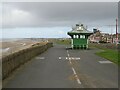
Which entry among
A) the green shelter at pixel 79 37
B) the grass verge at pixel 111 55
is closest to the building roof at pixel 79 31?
the green shelter at pixel 79 37

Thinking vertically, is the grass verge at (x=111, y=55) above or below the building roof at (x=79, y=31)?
below

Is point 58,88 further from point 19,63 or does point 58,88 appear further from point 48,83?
point 19,63

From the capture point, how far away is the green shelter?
188 feet

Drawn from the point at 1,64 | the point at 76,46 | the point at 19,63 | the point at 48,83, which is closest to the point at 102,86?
the point at 48,83

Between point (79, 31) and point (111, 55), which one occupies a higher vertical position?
point (79, 31)

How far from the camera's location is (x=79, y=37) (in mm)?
58562

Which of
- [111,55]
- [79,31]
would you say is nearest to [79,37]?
[79,31]

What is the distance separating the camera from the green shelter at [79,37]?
57312mm

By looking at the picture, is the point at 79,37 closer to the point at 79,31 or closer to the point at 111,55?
the point at 79,31

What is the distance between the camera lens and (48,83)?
13727mm

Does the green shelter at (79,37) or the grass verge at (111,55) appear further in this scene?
the green shelter at (79,37)

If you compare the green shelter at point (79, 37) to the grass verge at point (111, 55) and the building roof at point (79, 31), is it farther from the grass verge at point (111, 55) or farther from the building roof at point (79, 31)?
the grass verge at point (111, 55)

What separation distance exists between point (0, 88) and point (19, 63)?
31.2 ft

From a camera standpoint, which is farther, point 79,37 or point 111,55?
point 79,37
